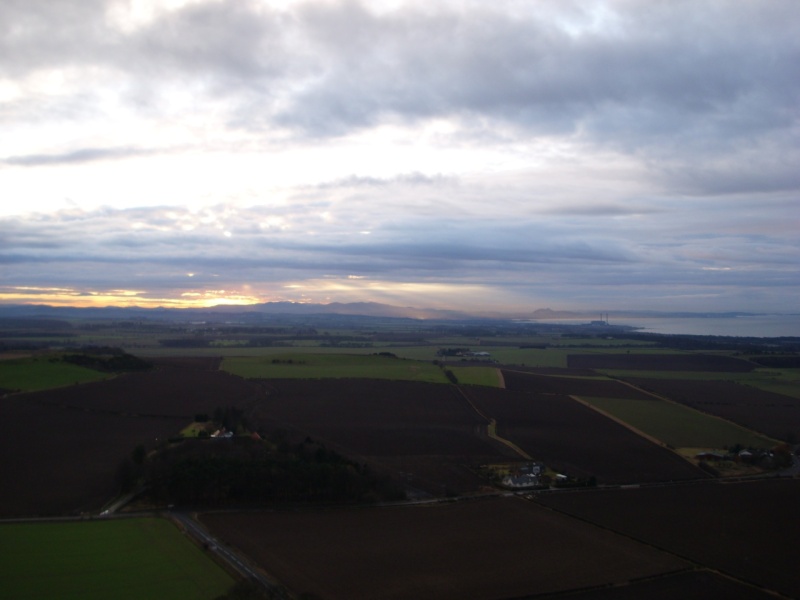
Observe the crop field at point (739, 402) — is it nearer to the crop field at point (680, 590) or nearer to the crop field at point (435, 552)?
the crop field at point (435, 552)

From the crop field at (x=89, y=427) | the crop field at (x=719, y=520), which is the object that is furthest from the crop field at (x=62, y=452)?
the crop field at (x=719, y=520)

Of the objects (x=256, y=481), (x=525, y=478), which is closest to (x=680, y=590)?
(x=525, y=478)

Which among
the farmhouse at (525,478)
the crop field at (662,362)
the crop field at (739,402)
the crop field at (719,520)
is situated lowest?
the farmhouse at (525,478)

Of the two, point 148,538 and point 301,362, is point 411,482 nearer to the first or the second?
point 148,538

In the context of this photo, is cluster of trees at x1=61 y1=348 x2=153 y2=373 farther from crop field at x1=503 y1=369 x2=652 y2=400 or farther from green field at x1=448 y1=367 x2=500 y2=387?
crop field at x1=503 y1=369 x2=652 y2=400

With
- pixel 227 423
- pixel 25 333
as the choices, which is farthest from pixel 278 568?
pixel 25 333

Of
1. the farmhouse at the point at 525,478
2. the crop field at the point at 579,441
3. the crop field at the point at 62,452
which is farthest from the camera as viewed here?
the crop field at the point at 579,441
